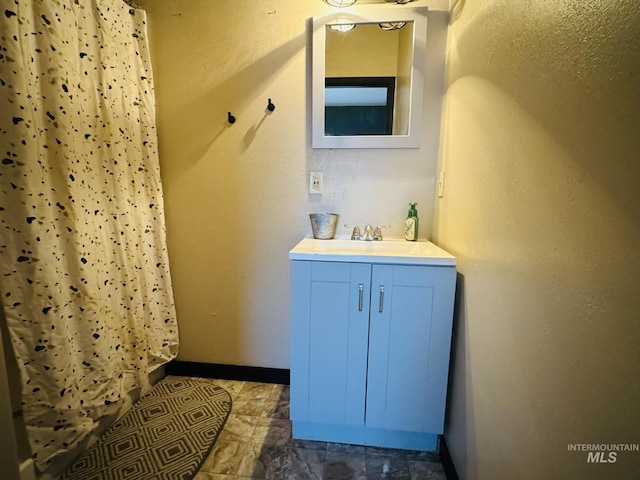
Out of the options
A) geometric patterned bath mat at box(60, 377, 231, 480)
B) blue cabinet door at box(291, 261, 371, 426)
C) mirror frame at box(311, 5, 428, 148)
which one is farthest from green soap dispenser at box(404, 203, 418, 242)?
geometric patterned bath mat at box(60, 377, 231, 480)

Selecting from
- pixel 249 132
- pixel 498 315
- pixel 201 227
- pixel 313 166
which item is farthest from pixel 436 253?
pixel 201 227

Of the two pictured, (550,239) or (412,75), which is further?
(412,75)

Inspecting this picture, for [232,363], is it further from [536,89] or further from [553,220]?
[536,89]

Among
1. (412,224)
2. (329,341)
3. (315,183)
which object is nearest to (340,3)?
(315,183)

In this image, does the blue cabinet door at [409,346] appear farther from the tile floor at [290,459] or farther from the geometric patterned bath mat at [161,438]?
the geometric patterned bath mat at [161,438]

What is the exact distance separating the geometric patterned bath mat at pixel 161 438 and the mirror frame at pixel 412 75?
156 cm

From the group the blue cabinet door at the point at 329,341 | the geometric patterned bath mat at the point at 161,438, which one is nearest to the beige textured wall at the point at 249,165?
the geometric patterned bath mat at the point at 161,438

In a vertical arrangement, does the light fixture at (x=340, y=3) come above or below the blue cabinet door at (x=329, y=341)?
above

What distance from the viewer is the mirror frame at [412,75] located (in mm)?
1350

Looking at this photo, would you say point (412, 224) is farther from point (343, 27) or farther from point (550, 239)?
point (343, 27)

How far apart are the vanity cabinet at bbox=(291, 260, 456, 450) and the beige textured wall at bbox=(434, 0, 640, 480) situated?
0.13m

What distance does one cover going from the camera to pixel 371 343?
1.15 m

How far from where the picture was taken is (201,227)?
164 cm

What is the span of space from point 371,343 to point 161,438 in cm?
110
